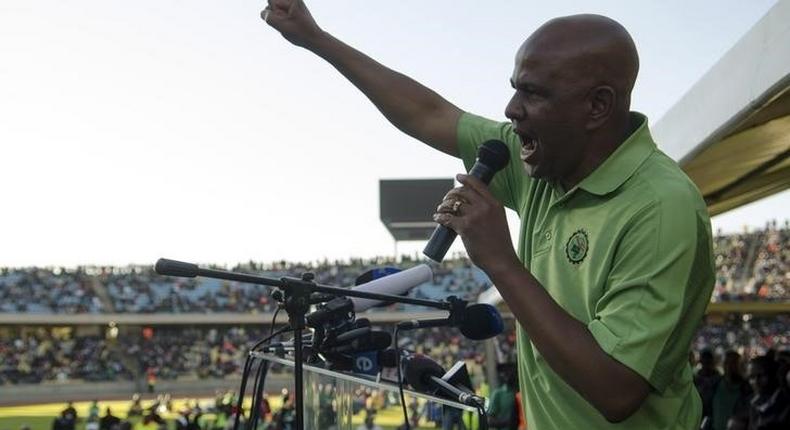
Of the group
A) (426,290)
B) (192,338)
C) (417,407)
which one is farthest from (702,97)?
(192,338)

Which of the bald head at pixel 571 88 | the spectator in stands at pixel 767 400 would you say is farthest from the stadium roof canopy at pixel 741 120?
the bald head at pixel 571 88

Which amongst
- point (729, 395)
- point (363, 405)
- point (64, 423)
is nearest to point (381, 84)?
point (363, 405)

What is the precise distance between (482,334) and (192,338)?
44.7m

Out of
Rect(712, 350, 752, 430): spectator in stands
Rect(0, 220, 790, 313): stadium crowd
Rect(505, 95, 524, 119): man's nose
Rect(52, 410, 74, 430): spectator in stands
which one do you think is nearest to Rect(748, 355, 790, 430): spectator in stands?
Rect(712, 350, 752, 430): spectator in stands

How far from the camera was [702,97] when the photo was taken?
19.6 ft

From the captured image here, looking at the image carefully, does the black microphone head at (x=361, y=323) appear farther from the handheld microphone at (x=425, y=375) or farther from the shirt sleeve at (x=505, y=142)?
the shirt sleeve at (x=505, y=142)

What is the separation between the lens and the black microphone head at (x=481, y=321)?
1.95 metres

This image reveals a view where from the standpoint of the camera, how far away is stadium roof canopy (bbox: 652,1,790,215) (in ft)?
15.0

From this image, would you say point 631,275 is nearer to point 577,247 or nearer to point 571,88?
point 577,247

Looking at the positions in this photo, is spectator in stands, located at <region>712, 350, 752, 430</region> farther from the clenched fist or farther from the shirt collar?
the shirt collar

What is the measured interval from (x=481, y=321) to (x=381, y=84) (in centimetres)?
51

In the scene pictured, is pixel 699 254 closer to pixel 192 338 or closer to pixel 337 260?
pixel 192 338

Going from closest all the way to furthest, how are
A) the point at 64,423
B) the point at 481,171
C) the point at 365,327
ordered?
the point at 481,171 < the point at 365,327 < the point at 64,423

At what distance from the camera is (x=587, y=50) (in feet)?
4.32
